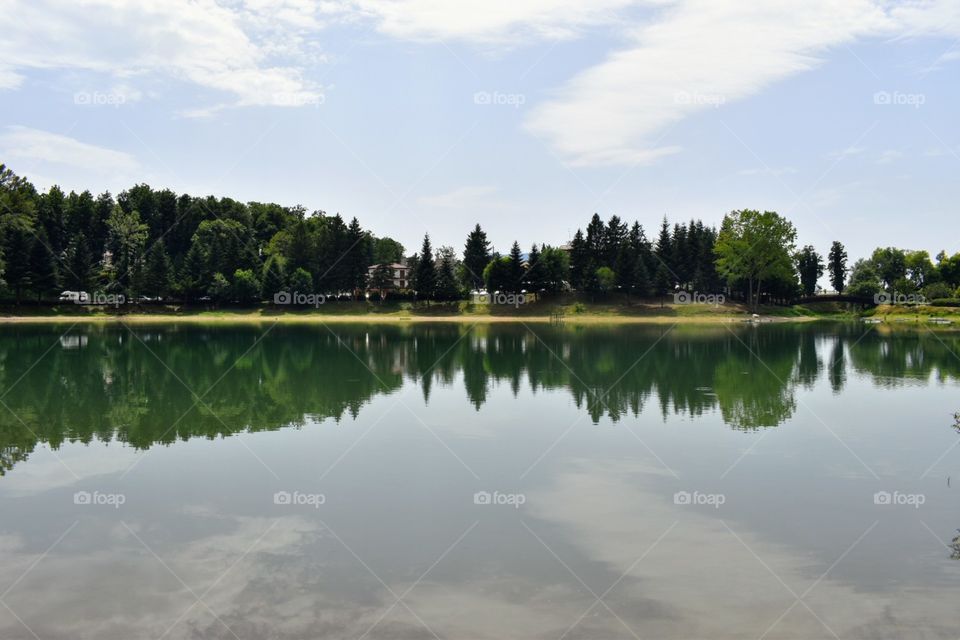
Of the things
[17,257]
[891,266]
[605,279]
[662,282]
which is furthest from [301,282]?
[891,266]

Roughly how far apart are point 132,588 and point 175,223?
11728 centimetres

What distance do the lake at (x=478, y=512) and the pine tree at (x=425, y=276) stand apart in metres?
71.4

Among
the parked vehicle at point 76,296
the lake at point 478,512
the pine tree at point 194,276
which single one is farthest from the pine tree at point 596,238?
the lake at point 478,512

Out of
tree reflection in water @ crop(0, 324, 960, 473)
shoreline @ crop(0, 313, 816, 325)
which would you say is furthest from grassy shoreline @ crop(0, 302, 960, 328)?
tree reflection in water @ crop(0, 324, 960, 473)

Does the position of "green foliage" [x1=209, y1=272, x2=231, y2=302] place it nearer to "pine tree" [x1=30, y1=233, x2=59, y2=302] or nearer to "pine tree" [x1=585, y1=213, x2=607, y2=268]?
"pine tree" [x1=30, y1=233, x2=59, y2=302]

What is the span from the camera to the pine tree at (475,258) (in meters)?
111

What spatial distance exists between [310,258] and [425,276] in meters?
18.4

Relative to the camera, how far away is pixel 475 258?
367 feet

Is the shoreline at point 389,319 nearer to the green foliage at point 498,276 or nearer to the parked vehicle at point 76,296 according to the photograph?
the parked vehicle at point 76,296

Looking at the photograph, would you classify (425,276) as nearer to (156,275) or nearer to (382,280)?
(382,280)

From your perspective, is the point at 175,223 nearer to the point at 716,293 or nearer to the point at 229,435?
the point at 716,293

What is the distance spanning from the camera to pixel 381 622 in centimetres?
973

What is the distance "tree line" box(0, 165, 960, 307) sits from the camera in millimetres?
97875

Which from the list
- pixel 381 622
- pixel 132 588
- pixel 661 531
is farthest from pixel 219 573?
pixel 661 531
